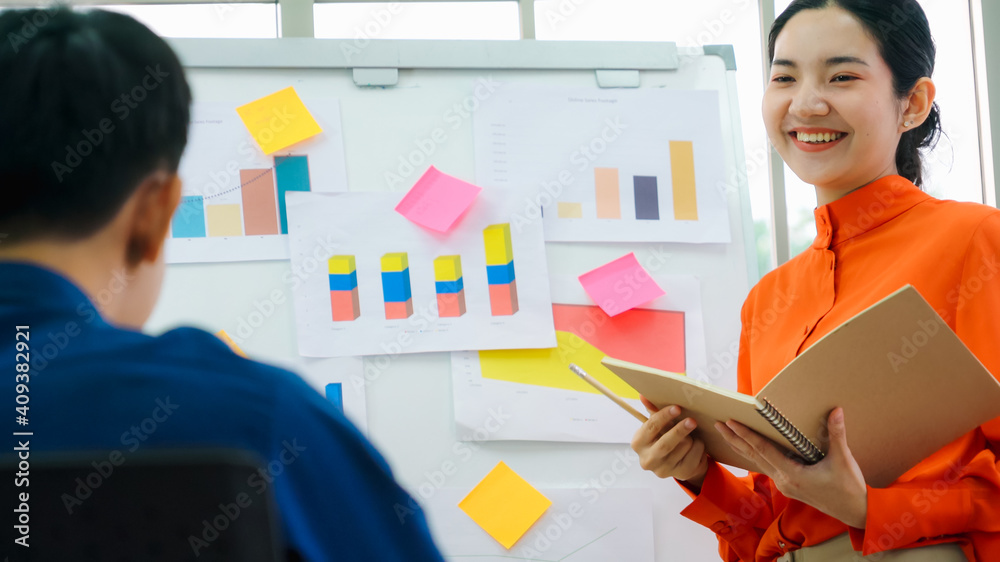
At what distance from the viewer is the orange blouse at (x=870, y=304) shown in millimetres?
833

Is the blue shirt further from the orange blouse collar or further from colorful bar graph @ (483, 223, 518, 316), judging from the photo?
colorful bar graph @ (483, 223, 518, 316)

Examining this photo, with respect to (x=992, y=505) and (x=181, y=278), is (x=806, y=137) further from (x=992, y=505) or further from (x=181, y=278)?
(x=181, y=278)

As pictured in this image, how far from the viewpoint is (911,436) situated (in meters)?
0.82

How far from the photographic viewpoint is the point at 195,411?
39 cm

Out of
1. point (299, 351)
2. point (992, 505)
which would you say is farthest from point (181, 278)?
point (992, 505)

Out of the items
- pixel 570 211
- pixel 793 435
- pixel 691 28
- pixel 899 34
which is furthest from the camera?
pixel 691 28

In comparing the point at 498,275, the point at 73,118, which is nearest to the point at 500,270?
the point at 498,275

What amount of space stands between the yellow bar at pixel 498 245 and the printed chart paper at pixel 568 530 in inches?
17.2

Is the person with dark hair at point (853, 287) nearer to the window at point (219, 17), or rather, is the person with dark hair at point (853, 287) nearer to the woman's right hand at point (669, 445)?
the woman's right hand at point (669, 445)

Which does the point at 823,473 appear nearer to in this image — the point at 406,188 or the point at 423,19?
the point at 406,188

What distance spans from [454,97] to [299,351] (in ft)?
1.90

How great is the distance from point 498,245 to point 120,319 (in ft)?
3.32

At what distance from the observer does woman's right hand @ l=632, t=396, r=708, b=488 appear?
920 millimetres

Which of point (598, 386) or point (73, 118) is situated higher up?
point (73, 118)
